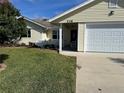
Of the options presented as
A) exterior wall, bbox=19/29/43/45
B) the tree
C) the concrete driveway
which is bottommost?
the concrete driveway

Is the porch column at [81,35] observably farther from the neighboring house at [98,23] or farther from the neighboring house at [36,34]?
the neighboring house at [36,34]

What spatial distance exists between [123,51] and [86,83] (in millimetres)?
8997

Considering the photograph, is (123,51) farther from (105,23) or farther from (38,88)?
(38,88)

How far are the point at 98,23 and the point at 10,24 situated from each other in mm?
10570

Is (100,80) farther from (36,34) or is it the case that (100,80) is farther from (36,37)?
(36,34)

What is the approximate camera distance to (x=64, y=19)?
53.6 ft

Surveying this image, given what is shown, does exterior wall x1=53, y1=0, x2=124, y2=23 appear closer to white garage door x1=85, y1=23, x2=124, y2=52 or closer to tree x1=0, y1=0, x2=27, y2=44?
white garage door x1=85, y1=23, x2=124, y2=52

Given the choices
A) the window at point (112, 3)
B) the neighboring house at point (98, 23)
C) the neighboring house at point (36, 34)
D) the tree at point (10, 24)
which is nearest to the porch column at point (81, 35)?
the neighboring house at point (98, 23)

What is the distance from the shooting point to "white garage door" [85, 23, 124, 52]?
609 inches

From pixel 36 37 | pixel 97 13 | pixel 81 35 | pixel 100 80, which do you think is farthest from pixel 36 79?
pixel 36 37

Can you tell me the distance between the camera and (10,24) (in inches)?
818

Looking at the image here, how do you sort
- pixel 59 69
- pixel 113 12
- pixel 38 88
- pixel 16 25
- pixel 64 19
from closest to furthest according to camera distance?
1. pixel 38 88
2. pixel 59 69
3. pixel 113 12
4. pixel 64 19
5. pixel 16 25

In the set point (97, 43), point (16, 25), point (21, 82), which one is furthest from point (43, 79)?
point (16, 25)

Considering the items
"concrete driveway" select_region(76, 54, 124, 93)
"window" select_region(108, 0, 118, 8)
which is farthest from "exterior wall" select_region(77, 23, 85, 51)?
"concrete driveway" select_region(76, 54, 124, 93)
